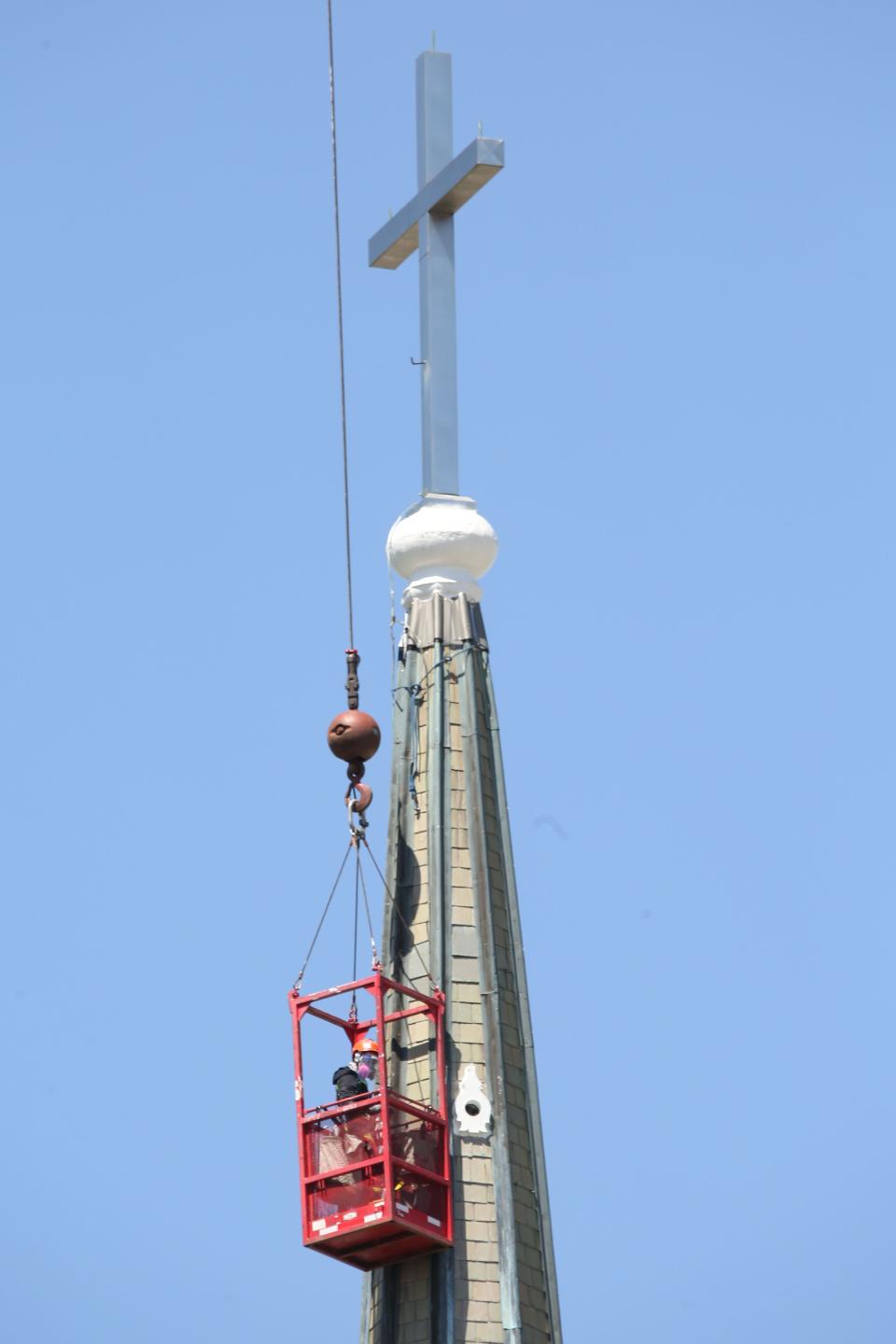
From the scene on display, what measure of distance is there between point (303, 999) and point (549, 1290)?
4.05 m

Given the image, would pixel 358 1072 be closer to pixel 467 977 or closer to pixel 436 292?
pixel 467 977

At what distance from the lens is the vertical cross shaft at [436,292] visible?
4659 cm

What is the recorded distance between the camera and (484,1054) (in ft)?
142

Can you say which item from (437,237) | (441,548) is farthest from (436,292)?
(441,548)

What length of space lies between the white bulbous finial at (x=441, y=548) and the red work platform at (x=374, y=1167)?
17.8 ft

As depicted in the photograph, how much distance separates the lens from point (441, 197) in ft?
155

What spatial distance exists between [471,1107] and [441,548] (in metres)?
6.70

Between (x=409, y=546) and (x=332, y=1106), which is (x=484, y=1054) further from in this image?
(x=409, y=546)

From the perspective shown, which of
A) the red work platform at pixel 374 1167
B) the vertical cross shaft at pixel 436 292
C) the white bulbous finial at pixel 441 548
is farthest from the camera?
the vertical cross shaft at pixel 436 292

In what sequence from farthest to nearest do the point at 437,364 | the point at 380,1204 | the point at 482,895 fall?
the point at 437,364
the point at 482,895
the point at 380,1204

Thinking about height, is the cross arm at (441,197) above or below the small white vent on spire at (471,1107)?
above

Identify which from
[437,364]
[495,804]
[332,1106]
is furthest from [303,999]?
[437,364]

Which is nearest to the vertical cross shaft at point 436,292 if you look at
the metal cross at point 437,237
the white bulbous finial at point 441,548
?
the metal cross at point 437,237

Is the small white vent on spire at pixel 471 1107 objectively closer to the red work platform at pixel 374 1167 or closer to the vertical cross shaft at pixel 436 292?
the red work platform at pixel 374 1167
